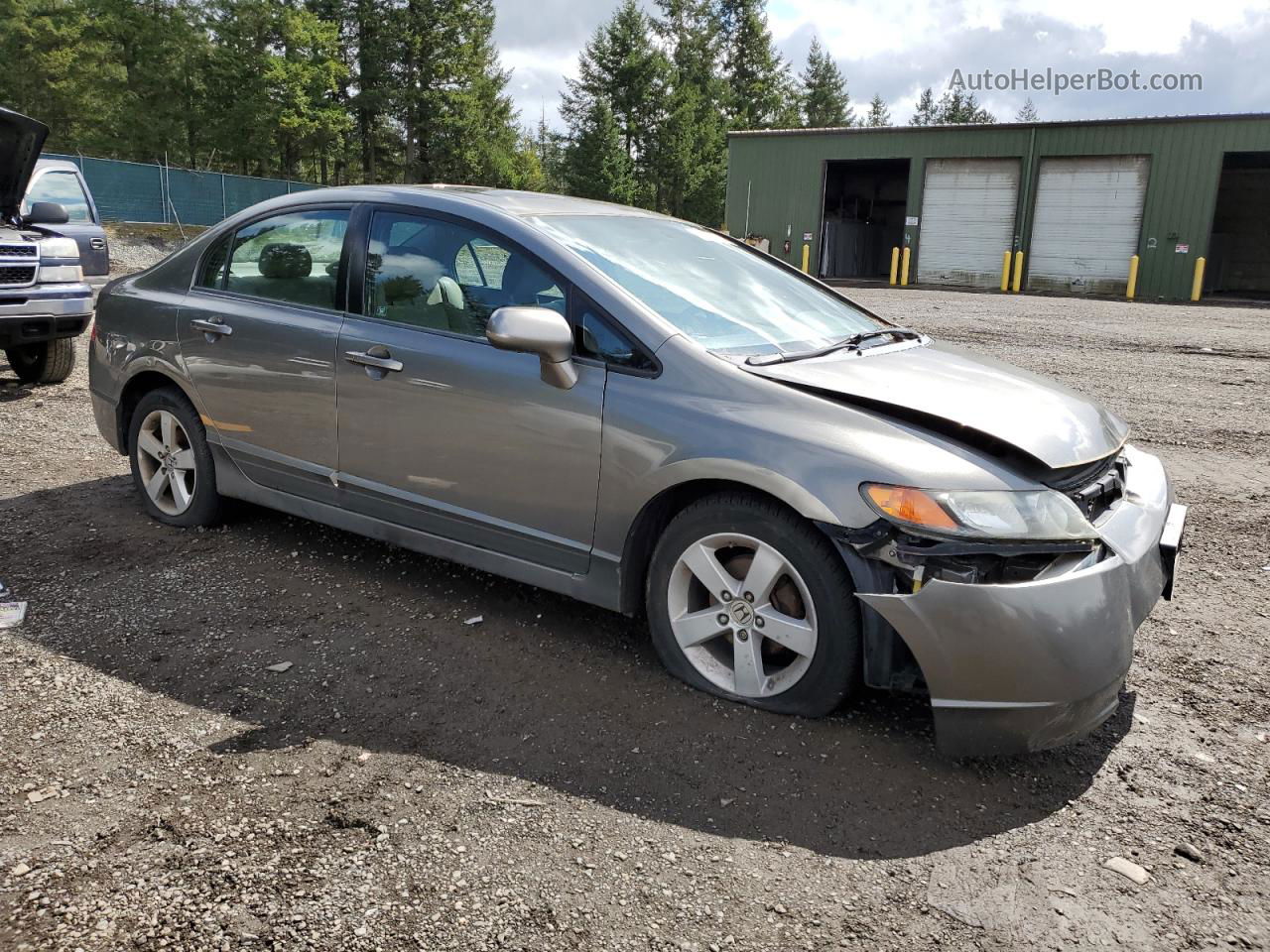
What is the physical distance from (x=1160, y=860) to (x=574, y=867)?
1467 millimetres

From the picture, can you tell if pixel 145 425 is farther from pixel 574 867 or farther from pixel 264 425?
pixel 574 867

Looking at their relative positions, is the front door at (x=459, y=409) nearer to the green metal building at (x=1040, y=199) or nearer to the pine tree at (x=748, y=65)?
the green metal building at (x=1040, y=199)

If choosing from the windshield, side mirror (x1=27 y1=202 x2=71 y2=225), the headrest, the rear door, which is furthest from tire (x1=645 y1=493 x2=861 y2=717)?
the rear door

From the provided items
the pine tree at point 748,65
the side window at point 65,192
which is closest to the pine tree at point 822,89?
the pine tree at point 748,65

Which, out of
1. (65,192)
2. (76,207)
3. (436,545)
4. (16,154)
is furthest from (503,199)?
(65,192)

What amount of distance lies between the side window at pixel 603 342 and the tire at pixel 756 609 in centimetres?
54

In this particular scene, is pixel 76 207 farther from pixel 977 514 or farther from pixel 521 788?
pixel 977 514

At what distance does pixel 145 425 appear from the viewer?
16.2 feet

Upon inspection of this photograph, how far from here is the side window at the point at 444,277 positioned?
3.69 metres

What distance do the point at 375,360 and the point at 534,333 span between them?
0.93 meters

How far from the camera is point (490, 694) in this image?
337cm

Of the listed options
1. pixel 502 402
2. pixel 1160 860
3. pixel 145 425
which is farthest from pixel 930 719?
pixel 145 425

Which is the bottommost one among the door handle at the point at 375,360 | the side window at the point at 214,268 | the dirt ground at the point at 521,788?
the dirt ground at the point at 521,788

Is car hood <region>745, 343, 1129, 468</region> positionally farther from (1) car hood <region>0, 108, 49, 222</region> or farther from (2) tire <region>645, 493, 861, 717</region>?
(1) car hood <region>0, 108, 49, 222</region>
